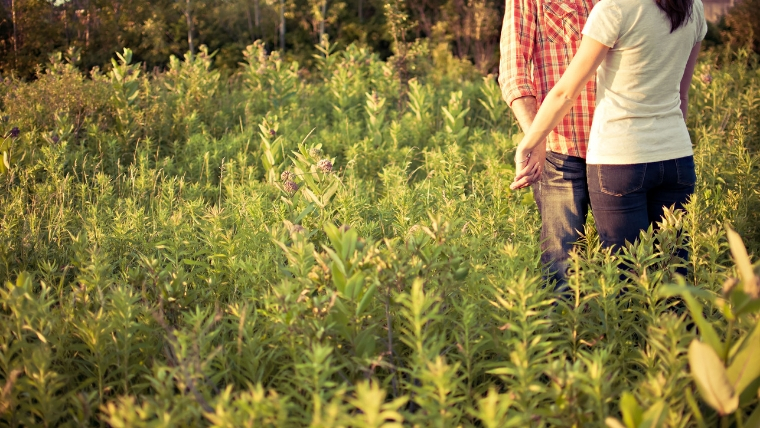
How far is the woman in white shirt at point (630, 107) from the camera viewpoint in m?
2.53

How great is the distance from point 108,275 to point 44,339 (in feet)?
3.24

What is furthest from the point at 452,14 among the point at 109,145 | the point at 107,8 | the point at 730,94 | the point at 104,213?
the point at 104,213

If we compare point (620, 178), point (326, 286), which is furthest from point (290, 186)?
point (620, 178)

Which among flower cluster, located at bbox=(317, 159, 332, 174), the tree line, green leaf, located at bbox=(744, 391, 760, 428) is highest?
flower cluster, located at bbox=(317, 159, 332, 174)

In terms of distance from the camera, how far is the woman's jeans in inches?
106

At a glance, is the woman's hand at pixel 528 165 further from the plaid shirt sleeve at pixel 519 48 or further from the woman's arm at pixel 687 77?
the woman's arm at pixel 687 77

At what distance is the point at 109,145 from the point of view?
17.7 ft

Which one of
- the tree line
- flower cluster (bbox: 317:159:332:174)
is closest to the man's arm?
flower cluster (bbox: 317:159:332:174)

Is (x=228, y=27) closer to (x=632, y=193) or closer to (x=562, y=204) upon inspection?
(x=562, y=204)

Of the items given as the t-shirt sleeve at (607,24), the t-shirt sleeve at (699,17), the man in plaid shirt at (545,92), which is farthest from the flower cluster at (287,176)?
the t-shirt sleeve at (699,17)

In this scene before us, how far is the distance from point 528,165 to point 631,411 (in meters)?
1.34

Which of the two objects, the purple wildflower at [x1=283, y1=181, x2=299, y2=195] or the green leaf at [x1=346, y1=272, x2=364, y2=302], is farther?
the purple wildflower at [x1=283, y1=181, x2=299, y2=195]

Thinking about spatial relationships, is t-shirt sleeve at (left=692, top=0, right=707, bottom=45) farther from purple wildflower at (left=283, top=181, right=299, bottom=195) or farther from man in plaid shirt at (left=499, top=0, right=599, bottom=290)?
purple wildflower at (left=283, top=181, right=299, bottom=195)

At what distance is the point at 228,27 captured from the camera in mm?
15688
